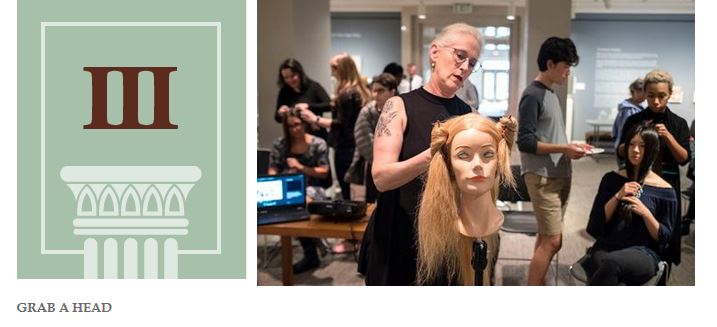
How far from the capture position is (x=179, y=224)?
1.58 metres

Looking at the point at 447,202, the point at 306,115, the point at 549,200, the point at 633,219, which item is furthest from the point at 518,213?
the point at 306,115

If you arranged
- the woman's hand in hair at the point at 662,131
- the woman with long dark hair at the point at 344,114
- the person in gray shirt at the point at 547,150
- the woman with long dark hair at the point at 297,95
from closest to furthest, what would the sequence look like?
the person in gray shirt at the point at 547,150 < the woman's hand in hair at the point at 662,131 < the woman with long dark hair at the point at 344,114 < the woman with long dark hair at the point at 297,95

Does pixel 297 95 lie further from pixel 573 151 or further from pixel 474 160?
pixel 474 160

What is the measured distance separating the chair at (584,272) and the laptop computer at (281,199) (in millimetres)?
978

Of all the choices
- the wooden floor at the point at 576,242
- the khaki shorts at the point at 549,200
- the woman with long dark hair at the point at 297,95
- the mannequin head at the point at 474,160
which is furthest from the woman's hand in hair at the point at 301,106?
the mannequin head at the point at 474,160

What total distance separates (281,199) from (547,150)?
1.14m

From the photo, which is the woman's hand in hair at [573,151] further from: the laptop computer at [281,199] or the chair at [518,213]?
the laptop computer at [281,199]

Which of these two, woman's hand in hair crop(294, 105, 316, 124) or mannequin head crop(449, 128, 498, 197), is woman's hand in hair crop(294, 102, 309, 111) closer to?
woman's hand in hair crop(294, 105, 316, 124)

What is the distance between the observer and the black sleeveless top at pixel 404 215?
1.38m

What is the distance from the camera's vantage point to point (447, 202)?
1363mm

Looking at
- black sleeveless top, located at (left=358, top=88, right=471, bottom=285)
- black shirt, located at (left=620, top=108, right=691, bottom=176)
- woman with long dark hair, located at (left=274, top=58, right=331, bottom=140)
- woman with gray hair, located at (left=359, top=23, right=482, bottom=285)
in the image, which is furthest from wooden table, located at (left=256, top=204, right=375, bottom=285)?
black shirt, located at (left=620, top=108, right=691, bottom=176)

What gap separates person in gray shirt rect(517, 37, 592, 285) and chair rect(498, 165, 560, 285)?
0.02 meters

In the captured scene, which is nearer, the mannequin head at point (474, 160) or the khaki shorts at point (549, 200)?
the mannequin head at point (474, 160)

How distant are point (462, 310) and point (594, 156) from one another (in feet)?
1.73
